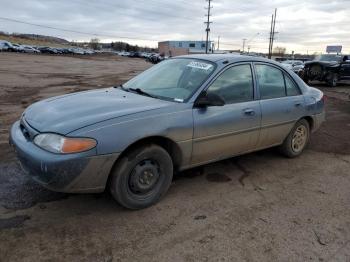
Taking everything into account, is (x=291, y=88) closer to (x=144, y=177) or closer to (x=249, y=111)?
(x=249, y=111)

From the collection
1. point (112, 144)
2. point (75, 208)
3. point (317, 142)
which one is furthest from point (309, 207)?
point (317, 142)

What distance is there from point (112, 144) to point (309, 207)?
2281mm

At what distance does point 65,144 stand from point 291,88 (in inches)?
139

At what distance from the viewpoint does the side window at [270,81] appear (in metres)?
4.91

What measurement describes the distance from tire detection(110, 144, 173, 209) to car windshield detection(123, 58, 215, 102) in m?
0.73

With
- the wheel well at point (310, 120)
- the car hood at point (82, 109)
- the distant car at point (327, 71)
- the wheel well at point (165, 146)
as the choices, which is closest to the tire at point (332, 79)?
the distant car at point (327, 71)

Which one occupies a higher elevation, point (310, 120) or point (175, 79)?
point (175, 79)

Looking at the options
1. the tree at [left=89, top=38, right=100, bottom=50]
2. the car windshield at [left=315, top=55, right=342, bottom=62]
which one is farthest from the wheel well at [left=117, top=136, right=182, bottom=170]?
the tree at [left=89, top=38, right=100, bottom=50]

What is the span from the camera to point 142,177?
12.4ft

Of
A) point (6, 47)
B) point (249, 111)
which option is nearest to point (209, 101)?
point (249, 111)

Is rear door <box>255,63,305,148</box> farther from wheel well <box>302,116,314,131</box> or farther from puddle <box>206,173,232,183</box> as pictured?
puddle <box>206,173,232,183</box>

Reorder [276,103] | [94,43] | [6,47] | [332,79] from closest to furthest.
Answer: [276,103]
[332,79]
[6,47]
[94,43]

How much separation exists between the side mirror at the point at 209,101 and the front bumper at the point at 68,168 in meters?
1.16

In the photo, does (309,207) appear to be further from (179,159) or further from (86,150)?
(86,150)
